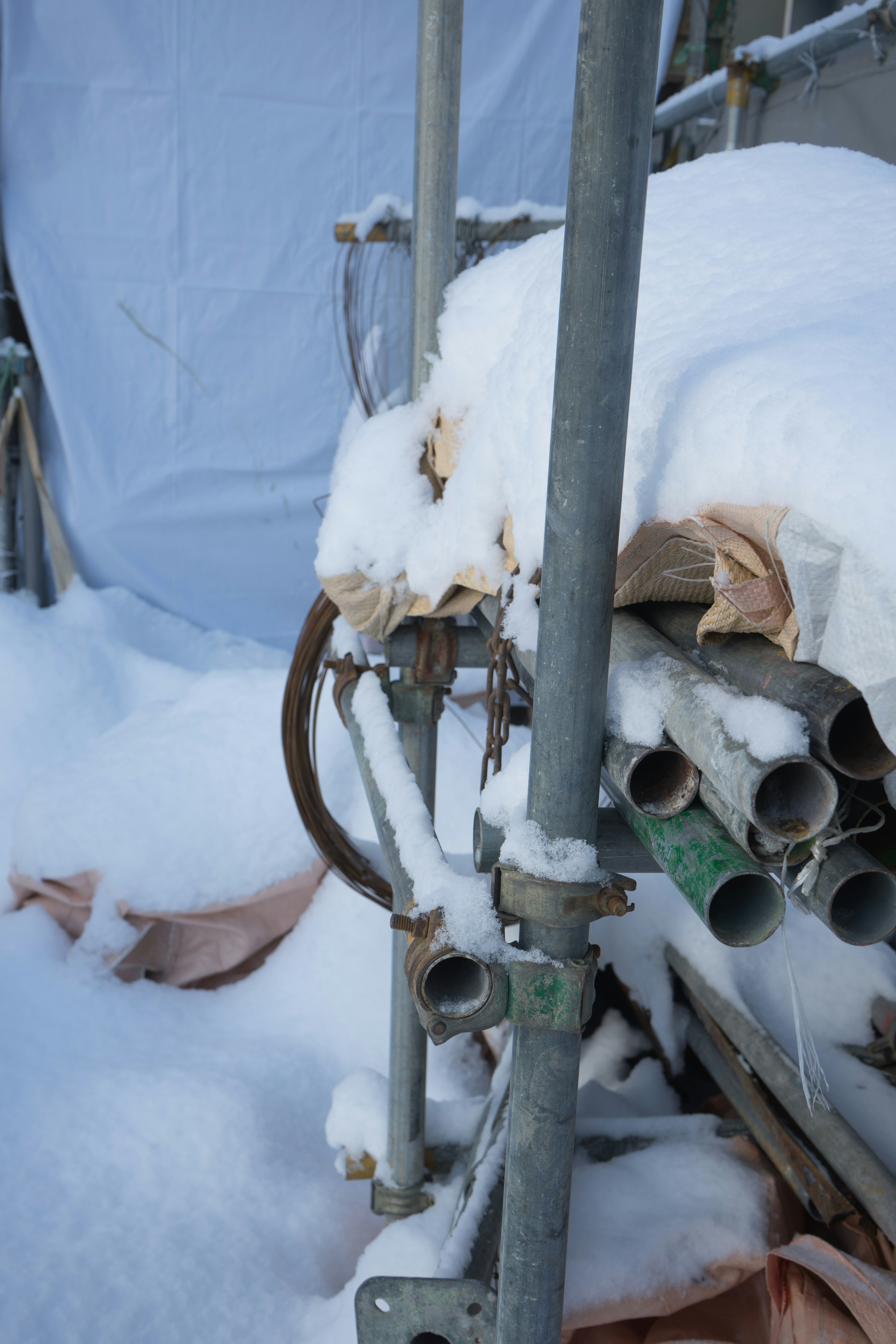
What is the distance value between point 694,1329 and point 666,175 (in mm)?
1499

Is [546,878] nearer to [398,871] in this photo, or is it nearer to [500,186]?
[398,871]

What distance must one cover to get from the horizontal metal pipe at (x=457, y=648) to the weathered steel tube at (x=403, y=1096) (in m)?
0.09

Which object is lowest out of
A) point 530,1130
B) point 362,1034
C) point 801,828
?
point 362,1034

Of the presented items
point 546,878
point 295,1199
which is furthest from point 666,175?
point 295,1199

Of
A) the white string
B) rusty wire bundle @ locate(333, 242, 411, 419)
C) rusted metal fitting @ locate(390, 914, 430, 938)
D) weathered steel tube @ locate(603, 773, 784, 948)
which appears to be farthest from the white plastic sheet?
weathered steel tube @ locate(603, 773, 784, 948)

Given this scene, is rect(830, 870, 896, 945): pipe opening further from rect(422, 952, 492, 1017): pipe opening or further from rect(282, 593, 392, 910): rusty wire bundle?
rect(282, 593, 392, 910): rusty wire bundle

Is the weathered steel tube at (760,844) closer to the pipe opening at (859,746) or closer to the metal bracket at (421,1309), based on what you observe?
the pipe opening at (859,746)

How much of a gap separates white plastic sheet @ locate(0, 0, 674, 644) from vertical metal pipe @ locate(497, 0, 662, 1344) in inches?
125

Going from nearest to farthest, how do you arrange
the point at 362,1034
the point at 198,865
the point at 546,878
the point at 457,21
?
the point at 546,878, the point at 457,21, the point at 362,1034, the point at 198,865

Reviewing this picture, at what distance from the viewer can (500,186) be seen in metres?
3.58

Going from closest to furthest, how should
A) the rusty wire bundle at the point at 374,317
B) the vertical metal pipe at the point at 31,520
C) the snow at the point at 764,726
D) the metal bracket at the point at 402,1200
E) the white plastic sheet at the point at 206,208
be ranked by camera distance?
the snow at the point at 764,726
the metal bracket at the point at 402,1200
the white plastic sheet at the point at 206,208
the rusty wire bundle at the point at 374,317
the vertical metal pipe at the point at 31,520

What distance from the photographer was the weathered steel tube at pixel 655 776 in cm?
70

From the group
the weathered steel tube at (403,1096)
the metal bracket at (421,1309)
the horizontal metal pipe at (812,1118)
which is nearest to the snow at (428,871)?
the weathered steel tube at (403,1096)

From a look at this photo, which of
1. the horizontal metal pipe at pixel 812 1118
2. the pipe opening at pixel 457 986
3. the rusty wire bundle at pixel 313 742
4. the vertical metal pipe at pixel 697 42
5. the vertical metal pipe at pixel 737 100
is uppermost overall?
the vertical metal pipe at pixel 697 42
